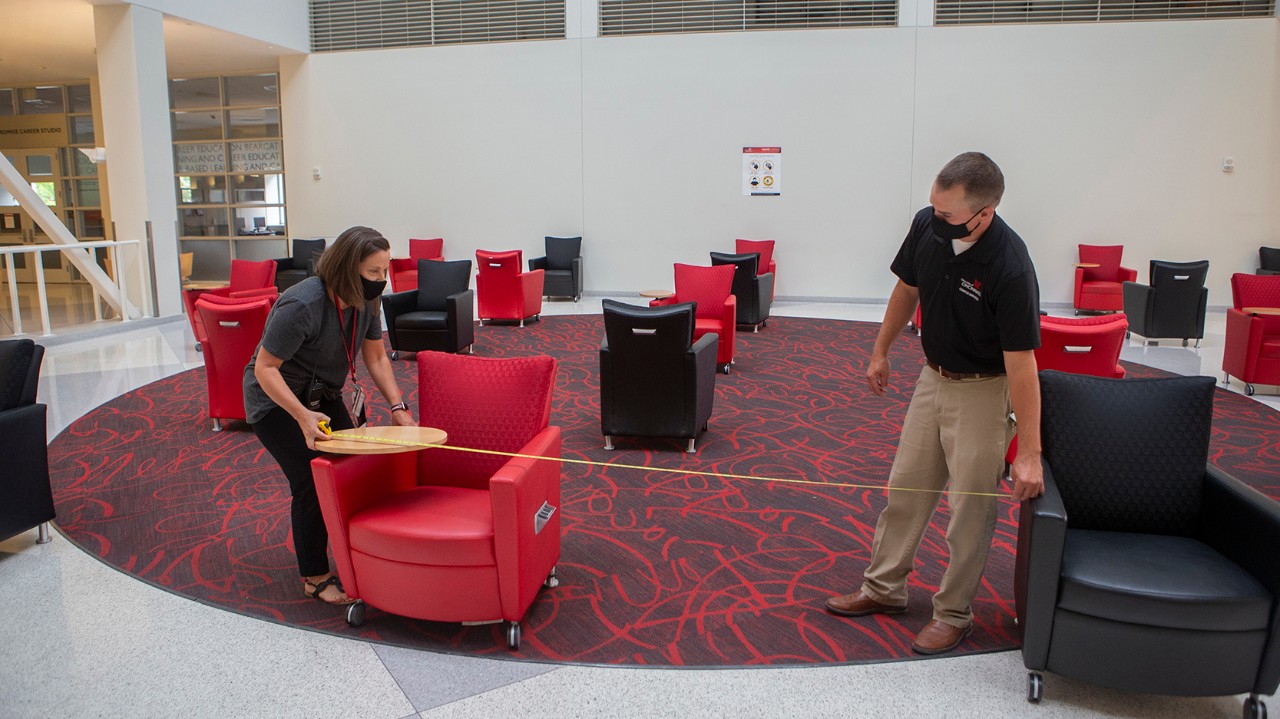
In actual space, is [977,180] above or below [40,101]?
below

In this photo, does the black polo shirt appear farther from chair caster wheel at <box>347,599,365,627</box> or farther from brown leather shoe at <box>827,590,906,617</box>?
chair caster wheel at <box>347,599,365,627</box>

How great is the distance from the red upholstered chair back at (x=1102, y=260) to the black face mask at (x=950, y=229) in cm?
987

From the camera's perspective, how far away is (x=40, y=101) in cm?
1569

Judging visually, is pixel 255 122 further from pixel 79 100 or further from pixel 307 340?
pixel 307 340

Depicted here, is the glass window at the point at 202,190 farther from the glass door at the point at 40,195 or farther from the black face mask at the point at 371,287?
the black face mask at the point at 371,287

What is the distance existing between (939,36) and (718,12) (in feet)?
10.1

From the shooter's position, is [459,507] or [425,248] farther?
[425,248]

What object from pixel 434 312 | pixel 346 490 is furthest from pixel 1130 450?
pixel 434 312

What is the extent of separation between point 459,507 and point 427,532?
10.1 inches

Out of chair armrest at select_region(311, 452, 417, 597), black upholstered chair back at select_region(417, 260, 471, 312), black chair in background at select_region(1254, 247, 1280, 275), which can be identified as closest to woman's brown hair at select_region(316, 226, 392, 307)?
chair armrest at select_region(311, 452, 417, 597)

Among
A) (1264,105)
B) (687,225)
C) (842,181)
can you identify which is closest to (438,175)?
(687,225)

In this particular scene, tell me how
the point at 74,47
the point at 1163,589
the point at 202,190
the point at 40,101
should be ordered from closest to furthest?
the point at 1163,589 → the point at 74,47 → the point at 202,190 → the point at 40,101

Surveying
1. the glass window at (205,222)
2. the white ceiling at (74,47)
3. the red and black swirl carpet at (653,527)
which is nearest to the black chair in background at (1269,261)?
the red and black swirl carpet at (653,527)

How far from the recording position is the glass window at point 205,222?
15062mm
